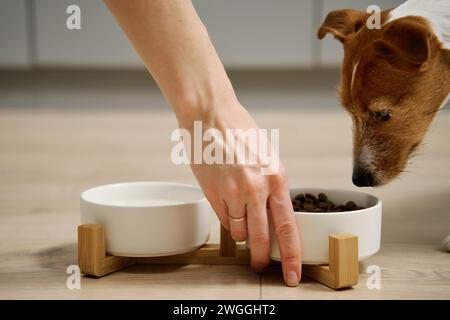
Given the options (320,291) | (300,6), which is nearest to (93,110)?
(300,6)

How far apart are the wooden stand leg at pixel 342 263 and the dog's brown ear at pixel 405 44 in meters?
0.42

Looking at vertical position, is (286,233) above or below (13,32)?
below

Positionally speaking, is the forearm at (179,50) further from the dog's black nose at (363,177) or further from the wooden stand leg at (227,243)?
the dog's black nose at (363,177)

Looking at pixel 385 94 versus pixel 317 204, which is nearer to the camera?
pixel 317 204

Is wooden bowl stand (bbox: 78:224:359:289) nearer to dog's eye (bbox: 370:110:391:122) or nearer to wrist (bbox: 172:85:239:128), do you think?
wrist (bbox: 172:85:239:128)

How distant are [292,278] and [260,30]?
214cm

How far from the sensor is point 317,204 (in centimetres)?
110

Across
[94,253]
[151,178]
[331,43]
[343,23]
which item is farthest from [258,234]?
[331,43]

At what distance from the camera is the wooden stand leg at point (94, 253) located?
103 centimetres

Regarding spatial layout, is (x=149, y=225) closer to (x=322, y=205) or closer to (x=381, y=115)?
(x=322, y=205)

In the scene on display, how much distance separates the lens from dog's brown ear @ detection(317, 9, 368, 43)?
53.1 inches

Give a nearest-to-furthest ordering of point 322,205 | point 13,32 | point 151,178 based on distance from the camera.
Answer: point 322,205 < point 151,178 < point 13,32

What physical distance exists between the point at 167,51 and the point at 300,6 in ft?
6.52

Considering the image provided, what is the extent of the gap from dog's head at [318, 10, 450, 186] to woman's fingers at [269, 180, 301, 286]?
40 centimetres
